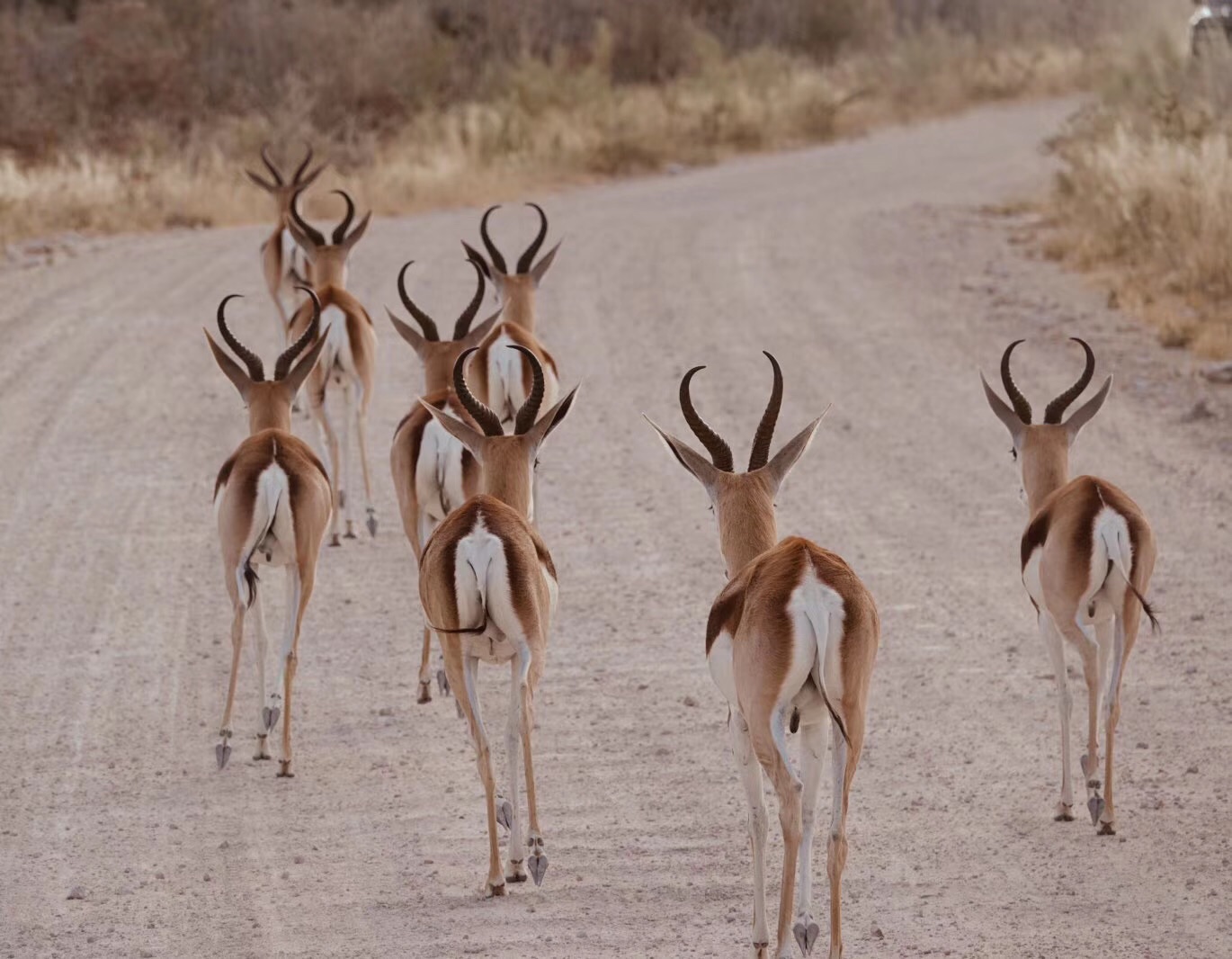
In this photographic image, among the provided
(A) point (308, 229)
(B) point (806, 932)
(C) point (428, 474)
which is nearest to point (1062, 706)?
(B) point (806, 932)

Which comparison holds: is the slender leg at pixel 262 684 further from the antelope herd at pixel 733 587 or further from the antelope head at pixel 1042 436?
the antelope head at pixel 1042 436

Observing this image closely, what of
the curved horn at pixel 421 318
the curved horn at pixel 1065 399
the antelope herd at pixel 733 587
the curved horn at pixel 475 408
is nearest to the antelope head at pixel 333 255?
the curved horn at pixel 421 318

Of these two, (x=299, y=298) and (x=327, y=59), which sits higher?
(x=327, y=59)

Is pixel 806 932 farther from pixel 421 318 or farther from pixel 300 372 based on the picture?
pixel 421 318


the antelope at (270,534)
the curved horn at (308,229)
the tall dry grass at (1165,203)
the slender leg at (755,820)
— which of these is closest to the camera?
the slender leg at (755,820)

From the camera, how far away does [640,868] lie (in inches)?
267

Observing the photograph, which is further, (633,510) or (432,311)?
(432,311)

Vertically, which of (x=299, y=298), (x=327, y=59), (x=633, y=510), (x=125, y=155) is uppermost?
(x=327, y=59)

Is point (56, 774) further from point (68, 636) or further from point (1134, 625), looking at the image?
point (1134, 625)

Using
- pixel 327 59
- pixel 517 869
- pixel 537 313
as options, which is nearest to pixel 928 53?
pixel 327 59

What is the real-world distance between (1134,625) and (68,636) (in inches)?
215

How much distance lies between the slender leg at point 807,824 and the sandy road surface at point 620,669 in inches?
17.3

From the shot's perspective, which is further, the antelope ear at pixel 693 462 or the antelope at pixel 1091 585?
the antelope at pixel 1091 585

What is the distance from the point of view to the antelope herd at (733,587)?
19.4 feet
